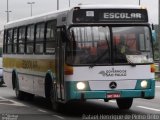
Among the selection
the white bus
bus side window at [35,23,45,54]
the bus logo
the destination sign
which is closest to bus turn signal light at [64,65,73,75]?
the white bus

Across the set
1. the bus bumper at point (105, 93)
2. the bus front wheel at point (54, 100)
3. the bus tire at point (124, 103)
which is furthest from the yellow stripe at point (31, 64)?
the bus tire at point (124, 103)

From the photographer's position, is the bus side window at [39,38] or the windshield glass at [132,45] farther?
the bus side window at [39,38]

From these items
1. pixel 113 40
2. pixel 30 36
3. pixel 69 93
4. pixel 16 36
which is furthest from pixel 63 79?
pixel 16 36

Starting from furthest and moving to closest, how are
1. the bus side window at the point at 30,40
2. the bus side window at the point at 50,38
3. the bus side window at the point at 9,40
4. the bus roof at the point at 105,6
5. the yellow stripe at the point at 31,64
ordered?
the bus side window at the point at 9,40 < the bus side window at the point at 30,40 < the yellow stripe at the point at 31,64 < the bus side window at the point at 50,38 < the bus roof at the point at 105,6

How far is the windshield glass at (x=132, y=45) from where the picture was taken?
15305 millimetres

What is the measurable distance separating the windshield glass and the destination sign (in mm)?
236

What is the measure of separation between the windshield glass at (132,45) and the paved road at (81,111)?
142 centimetres

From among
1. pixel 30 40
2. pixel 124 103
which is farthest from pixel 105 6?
pixel 30 40

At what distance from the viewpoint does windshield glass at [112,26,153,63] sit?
15.3 metres

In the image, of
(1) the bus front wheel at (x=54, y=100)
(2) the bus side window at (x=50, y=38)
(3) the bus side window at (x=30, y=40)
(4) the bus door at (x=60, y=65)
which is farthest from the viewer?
(3) the bus side window at (x=30, y=40)

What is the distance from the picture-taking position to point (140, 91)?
15.4 meters

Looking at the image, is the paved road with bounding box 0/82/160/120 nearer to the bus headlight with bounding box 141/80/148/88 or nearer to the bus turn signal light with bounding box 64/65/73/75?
the bus headlight with bounding box 141/80/148/88

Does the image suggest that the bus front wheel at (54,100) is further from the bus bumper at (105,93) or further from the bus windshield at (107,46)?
the bus windshield at (107,46)

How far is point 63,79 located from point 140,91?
1.92 m
